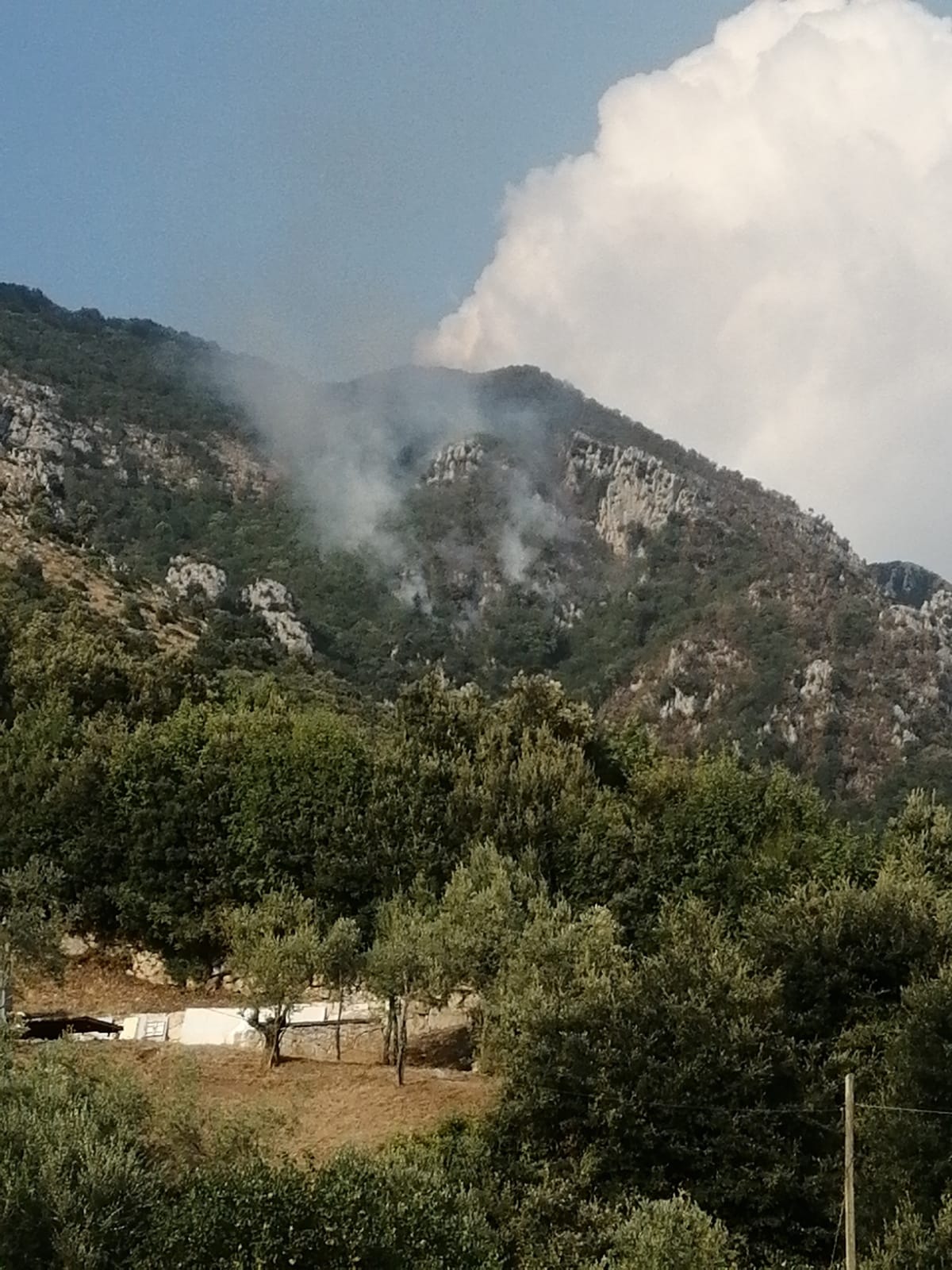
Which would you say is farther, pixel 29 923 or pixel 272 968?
pixel 29 923

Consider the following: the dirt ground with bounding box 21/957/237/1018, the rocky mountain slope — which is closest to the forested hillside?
the dirt ground with bounding box 21/957/237/1018

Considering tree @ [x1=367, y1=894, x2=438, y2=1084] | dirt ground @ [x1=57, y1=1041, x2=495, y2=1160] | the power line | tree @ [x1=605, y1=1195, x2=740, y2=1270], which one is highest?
tree @ [x1=367, y1=894, x2=438, y2=1084]

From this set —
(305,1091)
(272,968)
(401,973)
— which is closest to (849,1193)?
(401,973)

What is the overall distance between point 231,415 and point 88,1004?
13211cm

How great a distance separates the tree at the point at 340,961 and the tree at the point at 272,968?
38 cm

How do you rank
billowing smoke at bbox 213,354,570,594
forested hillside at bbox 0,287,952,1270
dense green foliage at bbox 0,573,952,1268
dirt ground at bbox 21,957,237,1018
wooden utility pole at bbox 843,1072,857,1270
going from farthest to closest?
billowing smoke at bbox 213,354,570,594 < dirt ground at bbox 21,957,237,1018 < dense green foliage at bbox 0,573,952,1268 < forested hillside at bbox 0,287,952,1270 < wooden utility pole at bbox 843,1072,857,1270

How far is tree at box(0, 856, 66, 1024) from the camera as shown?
31625mm

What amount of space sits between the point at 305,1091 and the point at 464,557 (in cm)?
11332

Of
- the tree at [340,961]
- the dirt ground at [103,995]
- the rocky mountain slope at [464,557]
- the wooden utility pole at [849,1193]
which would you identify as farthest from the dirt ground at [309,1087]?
the rocky mountain slope at [464,557]

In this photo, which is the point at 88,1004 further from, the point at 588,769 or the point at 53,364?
the point at 53,364

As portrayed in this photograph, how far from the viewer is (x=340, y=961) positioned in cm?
3198

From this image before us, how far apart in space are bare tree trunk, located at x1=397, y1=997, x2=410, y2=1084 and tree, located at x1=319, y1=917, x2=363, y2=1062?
1.94 meters

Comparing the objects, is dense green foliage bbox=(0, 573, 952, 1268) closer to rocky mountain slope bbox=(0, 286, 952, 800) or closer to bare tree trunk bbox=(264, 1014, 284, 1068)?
bare tree trunk bbox=(264, 1014, 284, 1068)

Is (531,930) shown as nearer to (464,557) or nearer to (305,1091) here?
(305,1091)
